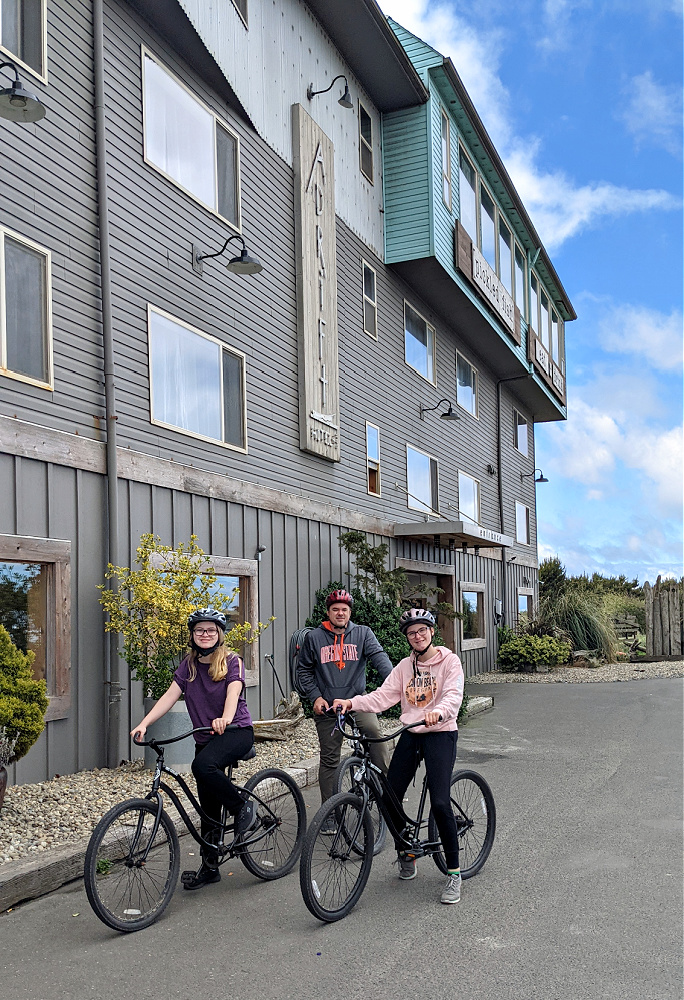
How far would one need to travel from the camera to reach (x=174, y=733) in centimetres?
890

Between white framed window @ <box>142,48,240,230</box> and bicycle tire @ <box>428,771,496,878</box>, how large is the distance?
818 cm

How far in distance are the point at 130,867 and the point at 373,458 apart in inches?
501

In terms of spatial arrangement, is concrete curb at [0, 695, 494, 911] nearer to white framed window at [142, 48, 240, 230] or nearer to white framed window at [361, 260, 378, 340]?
white framed window at [142, 48, 240, 230]

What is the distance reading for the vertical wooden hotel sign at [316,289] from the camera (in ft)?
47.5

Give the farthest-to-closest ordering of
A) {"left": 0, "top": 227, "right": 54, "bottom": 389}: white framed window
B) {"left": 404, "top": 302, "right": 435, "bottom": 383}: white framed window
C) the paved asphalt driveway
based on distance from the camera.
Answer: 1. {"left": 404, "top": 302, "right": 435, "bottom": 383}: white framed window
2. {"left": 0, "top": 227, "right": 54, "bottom": 389}: white framed window
3. the paved asphalt driveway

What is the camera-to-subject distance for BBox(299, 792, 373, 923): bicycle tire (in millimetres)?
5023

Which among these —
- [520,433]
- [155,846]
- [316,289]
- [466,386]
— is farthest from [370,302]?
[155,846]

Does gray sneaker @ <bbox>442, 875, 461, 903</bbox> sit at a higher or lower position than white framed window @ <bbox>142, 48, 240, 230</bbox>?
lower

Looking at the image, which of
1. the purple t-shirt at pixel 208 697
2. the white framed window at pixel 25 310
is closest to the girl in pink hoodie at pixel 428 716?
the purple t-shirt at pixel 208 697

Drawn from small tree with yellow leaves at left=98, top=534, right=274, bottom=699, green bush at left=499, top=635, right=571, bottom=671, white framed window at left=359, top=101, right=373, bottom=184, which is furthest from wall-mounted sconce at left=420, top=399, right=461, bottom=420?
small tree with yellow leaves at left=98, top=534, right=274, bottom=699

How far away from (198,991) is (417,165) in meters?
16.6

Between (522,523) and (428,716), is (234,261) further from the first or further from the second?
(522,523)

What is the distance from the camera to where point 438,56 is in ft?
61.0

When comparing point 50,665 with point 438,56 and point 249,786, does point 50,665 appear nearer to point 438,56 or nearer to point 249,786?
point 249,786
